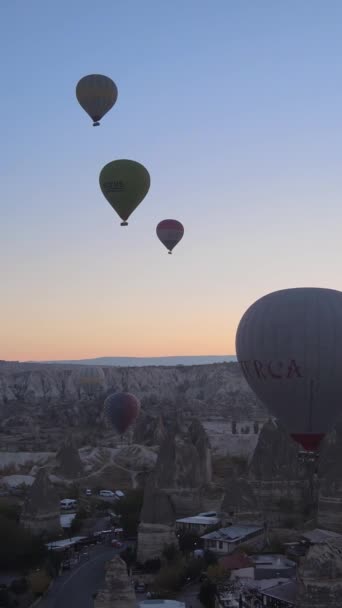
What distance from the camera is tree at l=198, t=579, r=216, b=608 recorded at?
20.4 m

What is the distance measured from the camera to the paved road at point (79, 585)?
21.7m

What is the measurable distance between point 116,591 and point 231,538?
Result: 444 inches

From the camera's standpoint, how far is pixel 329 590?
51.8ft

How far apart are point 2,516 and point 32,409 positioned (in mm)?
62589

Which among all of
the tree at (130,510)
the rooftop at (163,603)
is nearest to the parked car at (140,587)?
the rooftop at (163,603)

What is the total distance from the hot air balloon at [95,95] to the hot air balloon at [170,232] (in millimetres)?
5651

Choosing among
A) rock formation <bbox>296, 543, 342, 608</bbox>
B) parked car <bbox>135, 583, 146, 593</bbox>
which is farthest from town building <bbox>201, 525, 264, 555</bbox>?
rock formation <bbox>296, 543, 342, 608</bbox>

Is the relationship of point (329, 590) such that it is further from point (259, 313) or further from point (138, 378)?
point (138, 378)

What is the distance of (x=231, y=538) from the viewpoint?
83.0ft

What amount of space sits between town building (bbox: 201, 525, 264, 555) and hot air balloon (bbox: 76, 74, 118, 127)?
13320 millimetres

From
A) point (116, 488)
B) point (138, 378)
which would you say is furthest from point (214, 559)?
point (138, 378)

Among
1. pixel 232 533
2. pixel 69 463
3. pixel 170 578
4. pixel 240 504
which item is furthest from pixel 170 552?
pixel 69 463

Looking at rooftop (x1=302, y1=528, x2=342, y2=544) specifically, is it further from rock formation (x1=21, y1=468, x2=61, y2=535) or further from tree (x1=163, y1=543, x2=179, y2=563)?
rock formation (x1=21, y1=468, x2=61, y2=535)

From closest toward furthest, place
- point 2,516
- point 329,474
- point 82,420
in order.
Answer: point 329,474
point 2,516
point 82,420
